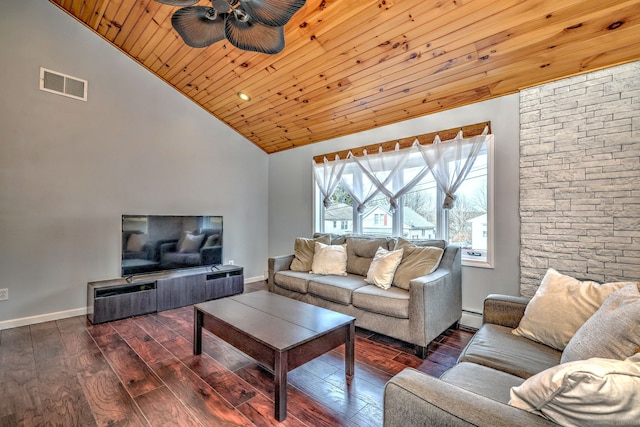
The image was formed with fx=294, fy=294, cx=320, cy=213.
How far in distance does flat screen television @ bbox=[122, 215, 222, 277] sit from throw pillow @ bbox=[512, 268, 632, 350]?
146 inches

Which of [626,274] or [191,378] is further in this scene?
[626,274]

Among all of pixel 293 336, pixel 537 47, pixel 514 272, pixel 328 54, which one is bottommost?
pixel 293 336

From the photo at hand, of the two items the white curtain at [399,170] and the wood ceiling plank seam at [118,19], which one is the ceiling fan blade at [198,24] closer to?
the wood ceiling plank seam at [118,19]

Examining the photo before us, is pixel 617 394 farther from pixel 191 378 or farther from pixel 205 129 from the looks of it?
pixel 205 129

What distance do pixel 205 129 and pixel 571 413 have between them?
4915 mm

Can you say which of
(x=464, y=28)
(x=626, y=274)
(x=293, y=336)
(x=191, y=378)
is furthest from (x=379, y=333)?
(x=464, y=28)

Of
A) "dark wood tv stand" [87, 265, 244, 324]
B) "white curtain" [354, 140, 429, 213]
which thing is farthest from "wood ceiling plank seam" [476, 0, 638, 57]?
"dark wood tv stand" [87, 265, 244, 324]

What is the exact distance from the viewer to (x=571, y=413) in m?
0.84

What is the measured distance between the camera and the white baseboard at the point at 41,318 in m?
3.06

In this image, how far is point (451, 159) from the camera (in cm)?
332

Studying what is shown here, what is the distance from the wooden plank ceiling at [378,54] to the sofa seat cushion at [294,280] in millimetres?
2128

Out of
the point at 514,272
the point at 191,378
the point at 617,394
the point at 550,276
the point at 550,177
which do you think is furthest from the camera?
the point at 514,272

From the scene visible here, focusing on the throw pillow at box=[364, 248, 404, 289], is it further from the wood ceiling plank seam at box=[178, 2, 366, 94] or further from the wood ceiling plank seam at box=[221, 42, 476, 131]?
the wood ceiling plank seam at box=[178, 2, 366, 94]

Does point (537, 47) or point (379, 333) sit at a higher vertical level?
point (537, 47)
